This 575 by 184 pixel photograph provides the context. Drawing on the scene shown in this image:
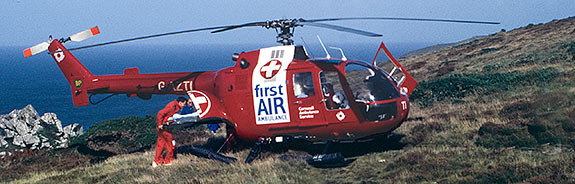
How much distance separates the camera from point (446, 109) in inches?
787

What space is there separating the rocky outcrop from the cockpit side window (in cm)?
1482

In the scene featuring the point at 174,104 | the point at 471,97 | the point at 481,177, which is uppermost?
the point at 174,104

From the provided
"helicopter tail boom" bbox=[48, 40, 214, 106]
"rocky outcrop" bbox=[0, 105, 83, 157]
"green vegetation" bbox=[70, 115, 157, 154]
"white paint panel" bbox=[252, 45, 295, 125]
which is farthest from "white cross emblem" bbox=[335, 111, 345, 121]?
"rocky outcrop" bbox=[0, 105, 83, 157]

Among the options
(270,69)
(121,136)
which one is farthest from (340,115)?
(121,136)

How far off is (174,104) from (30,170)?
710cm

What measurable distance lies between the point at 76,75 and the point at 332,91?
1090 cm

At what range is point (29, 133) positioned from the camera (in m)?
22.7

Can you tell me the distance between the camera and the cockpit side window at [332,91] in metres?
12.5

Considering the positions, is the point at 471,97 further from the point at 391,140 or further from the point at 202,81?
the point at 202,81

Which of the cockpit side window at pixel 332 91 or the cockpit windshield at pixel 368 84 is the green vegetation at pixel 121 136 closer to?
the cockpit side window at pixel 332 91

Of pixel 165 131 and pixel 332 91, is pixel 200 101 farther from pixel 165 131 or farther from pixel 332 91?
pixel 332 91

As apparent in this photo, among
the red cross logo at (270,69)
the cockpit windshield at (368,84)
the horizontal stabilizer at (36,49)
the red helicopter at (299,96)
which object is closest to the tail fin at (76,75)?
the horizontal stabilizer at (36,49)

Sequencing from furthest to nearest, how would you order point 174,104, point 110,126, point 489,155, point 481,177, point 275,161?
1. point 110,126
2. point 174,104
3. point 275,161
4. point 489,155
5. point 481,177

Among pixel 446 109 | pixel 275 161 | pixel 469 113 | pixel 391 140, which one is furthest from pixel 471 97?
pixel 275 161
